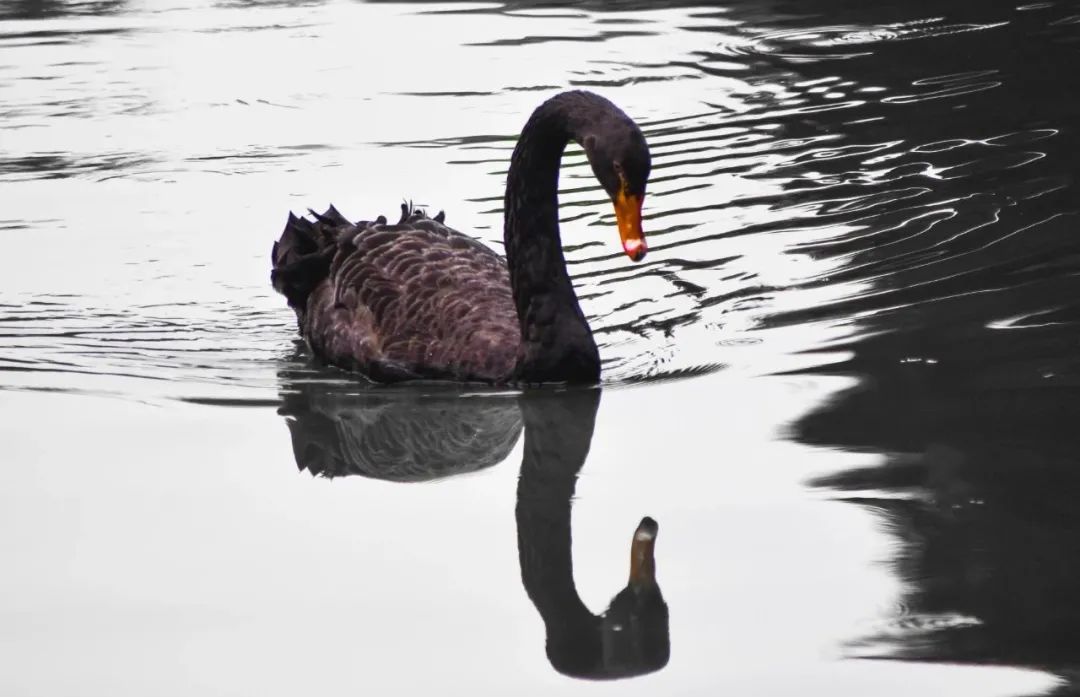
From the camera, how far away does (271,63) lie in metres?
12.2

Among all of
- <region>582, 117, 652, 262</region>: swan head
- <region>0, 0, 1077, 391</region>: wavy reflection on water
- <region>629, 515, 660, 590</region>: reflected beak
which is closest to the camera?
<region>629, 515, 660, 590</region>: reflected beak

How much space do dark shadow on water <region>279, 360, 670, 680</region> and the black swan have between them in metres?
0.10

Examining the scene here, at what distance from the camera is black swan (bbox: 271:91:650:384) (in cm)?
582

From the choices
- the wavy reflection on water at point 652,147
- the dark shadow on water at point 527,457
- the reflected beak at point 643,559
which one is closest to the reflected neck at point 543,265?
the dark shadow on water at point 527,457

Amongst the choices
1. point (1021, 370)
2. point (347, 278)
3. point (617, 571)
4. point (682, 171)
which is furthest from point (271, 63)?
point (617, 571)

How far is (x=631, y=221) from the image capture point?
5219mm

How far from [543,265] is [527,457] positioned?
3.07 ft

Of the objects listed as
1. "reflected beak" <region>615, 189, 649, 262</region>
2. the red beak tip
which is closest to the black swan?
"reflected beak" <region>615, 189, 649, 262</region>

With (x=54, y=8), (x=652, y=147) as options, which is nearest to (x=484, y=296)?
(x=652, y=147)

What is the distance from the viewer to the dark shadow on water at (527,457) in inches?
150

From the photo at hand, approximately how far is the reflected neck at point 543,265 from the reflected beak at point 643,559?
5.05 ft

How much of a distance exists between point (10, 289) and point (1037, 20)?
778 centimetres

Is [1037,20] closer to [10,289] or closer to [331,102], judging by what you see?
[331,102]

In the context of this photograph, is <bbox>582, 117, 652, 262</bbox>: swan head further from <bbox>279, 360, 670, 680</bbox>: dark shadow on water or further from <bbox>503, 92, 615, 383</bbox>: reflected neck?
<bbox>279, 360, 670, 680</bbox>: dark shadow on water
